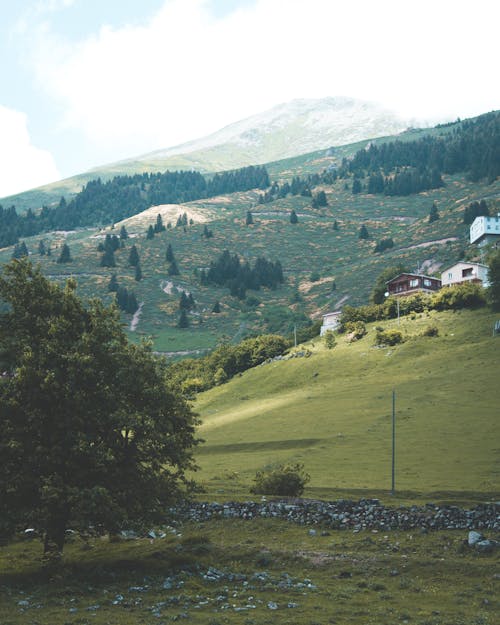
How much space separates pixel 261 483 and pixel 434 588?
23385mm

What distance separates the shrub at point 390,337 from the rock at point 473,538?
3179 inches

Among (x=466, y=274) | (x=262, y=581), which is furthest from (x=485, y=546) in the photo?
(x=466, y=274)

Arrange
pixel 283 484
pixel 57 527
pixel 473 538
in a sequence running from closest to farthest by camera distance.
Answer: pixel 57 527 < pixel 473 538 < pixel 283 484

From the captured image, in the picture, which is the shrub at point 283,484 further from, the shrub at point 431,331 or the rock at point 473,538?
the shrub at point 431,331

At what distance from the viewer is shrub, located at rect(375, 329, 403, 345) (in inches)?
4321

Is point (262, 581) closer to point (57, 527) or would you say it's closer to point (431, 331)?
point (57, 527)

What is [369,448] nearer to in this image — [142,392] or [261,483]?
[261,483]

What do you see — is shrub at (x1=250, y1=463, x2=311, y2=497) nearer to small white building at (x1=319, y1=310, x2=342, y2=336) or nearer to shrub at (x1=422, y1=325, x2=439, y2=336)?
shrub at (x1=422, y1=325, x2=439, y2=336)

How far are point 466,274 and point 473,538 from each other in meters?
113

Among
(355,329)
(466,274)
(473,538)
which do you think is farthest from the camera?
(466,274)

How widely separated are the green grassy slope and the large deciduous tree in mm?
19634

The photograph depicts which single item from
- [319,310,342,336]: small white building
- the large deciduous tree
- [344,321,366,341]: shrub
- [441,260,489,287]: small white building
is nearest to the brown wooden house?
[441,260,489,287]: small white building

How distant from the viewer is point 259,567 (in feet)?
98.9

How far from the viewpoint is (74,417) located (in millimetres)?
29672
